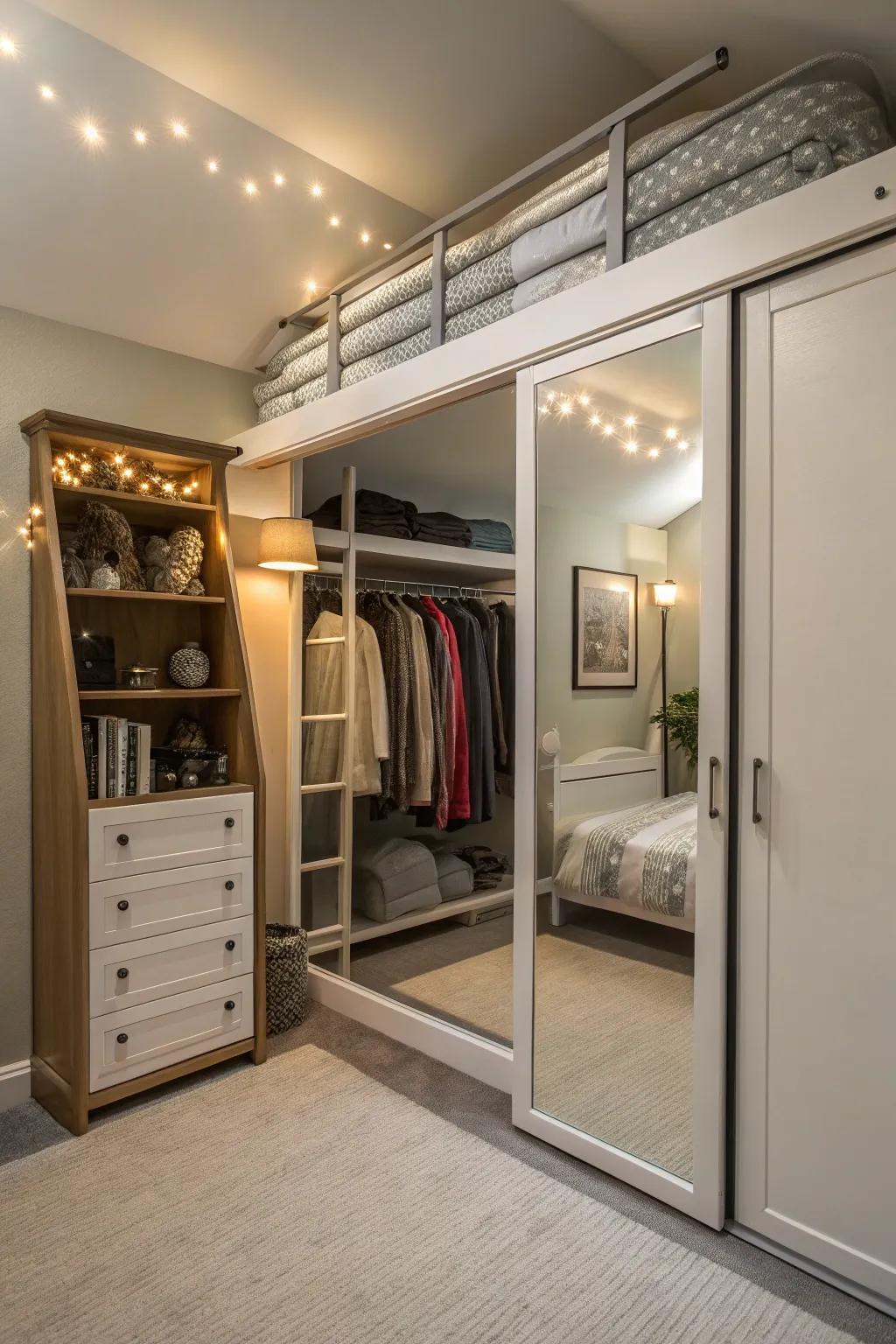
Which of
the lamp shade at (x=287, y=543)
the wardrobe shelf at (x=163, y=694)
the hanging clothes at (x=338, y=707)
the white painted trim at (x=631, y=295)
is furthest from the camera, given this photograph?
the hanging clothes at (x=338, y=707)

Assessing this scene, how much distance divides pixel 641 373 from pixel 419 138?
44.9 inches

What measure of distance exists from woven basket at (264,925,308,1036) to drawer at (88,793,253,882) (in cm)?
46

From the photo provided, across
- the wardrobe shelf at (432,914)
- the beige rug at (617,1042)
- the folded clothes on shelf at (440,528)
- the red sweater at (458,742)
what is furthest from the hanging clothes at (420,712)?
the beige rug at (617,1042)

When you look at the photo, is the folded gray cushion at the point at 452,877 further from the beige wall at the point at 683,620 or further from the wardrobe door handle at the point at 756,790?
the wardrobe door handle at the point at 756,790

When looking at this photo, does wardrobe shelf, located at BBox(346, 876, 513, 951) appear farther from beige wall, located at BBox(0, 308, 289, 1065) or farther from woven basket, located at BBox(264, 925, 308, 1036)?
beige wall, located at BBox(0, 308, 289, 1065)

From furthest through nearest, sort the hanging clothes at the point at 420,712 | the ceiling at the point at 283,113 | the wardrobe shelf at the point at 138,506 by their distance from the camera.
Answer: the hanging clothes at the point at 420,712, the wardrobe shelf at the point at 138,506, the ceiling at the point at 283,113

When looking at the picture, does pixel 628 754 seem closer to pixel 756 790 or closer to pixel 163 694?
pixel 756 790

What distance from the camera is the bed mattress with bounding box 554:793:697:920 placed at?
201 centimetres

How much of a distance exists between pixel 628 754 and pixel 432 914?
6.59ft

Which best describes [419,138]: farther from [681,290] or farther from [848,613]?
[848,613]

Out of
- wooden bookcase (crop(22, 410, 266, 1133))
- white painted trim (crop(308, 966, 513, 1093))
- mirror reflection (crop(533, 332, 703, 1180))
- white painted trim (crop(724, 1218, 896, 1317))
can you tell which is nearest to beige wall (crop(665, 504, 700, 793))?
mirror reflection (crop(533, 332, 703, 1180))

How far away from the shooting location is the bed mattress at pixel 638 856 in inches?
79.0

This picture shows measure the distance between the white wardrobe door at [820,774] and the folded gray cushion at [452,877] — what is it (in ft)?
7.20

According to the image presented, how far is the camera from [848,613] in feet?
5.57
